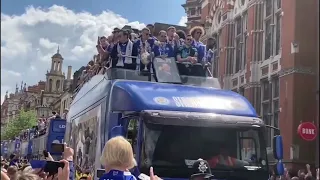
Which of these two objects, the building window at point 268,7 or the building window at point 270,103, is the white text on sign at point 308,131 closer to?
the building window at point 270,103

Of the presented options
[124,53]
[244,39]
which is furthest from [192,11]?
[124,53]

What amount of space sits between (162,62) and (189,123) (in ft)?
7.43

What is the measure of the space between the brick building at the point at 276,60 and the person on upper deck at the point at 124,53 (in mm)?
10981

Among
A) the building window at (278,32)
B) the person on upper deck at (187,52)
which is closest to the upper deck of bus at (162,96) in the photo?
the person on upper deck at (187,52)

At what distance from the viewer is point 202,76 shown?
34.3 ft

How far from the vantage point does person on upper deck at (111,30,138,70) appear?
999 centimetres

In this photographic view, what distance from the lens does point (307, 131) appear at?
1834cm

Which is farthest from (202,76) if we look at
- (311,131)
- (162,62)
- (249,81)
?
(249,81)

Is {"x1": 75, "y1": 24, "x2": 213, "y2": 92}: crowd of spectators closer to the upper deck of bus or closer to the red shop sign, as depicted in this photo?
the upper deck of bus

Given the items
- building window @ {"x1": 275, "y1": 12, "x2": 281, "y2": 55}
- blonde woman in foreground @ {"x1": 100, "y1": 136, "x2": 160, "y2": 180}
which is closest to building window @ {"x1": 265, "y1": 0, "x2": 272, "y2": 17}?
building window @ {"x1": 275, "y1": 12, "x2": 281, "y2": 55}

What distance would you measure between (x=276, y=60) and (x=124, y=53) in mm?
12981

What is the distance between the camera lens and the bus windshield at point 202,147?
7809mm

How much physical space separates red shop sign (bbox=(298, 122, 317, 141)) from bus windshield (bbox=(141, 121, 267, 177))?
33.5 feet

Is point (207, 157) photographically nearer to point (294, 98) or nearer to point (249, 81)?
point (294, 98)
